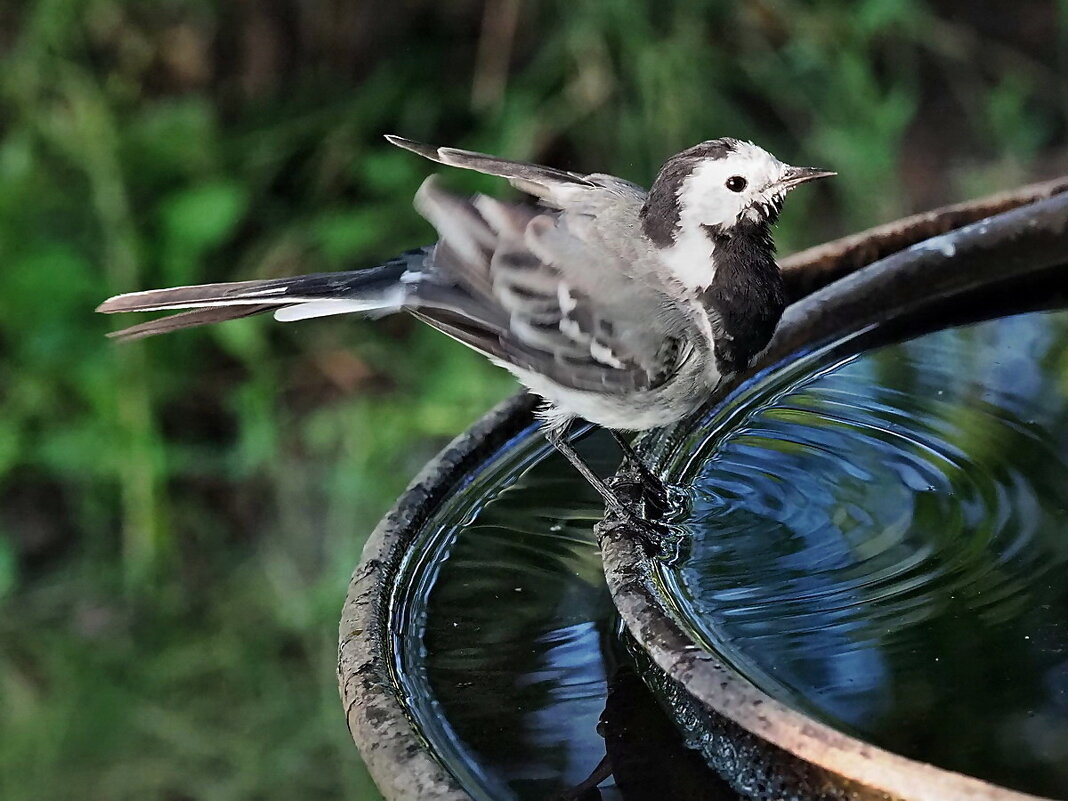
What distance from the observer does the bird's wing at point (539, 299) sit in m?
2.04

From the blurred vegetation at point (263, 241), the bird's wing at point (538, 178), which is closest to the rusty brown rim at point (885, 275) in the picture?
the bird's wing at point (538, 178)

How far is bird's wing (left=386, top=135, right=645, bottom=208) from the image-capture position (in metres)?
2.21

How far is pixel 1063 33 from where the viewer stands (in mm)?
4953

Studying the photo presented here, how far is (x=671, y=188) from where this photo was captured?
2076 millimetres

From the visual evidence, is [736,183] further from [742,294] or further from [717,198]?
[742,294]

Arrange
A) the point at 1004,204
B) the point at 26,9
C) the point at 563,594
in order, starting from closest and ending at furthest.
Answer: the point at 563,594 → the point at 1004,204 → the point at 26,9

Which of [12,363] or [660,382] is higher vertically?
[12,363]

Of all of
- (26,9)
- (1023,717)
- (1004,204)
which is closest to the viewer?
(1023,717)

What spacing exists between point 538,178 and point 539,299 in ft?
0.88

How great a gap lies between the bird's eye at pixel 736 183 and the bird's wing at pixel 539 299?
0.20m

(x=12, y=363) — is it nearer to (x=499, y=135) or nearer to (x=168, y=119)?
(x=168, y=119)

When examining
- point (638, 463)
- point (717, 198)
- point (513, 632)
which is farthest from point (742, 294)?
point (513, 632)

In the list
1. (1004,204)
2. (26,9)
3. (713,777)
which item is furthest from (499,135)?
(713,777)

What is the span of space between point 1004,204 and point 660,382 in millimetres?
741
